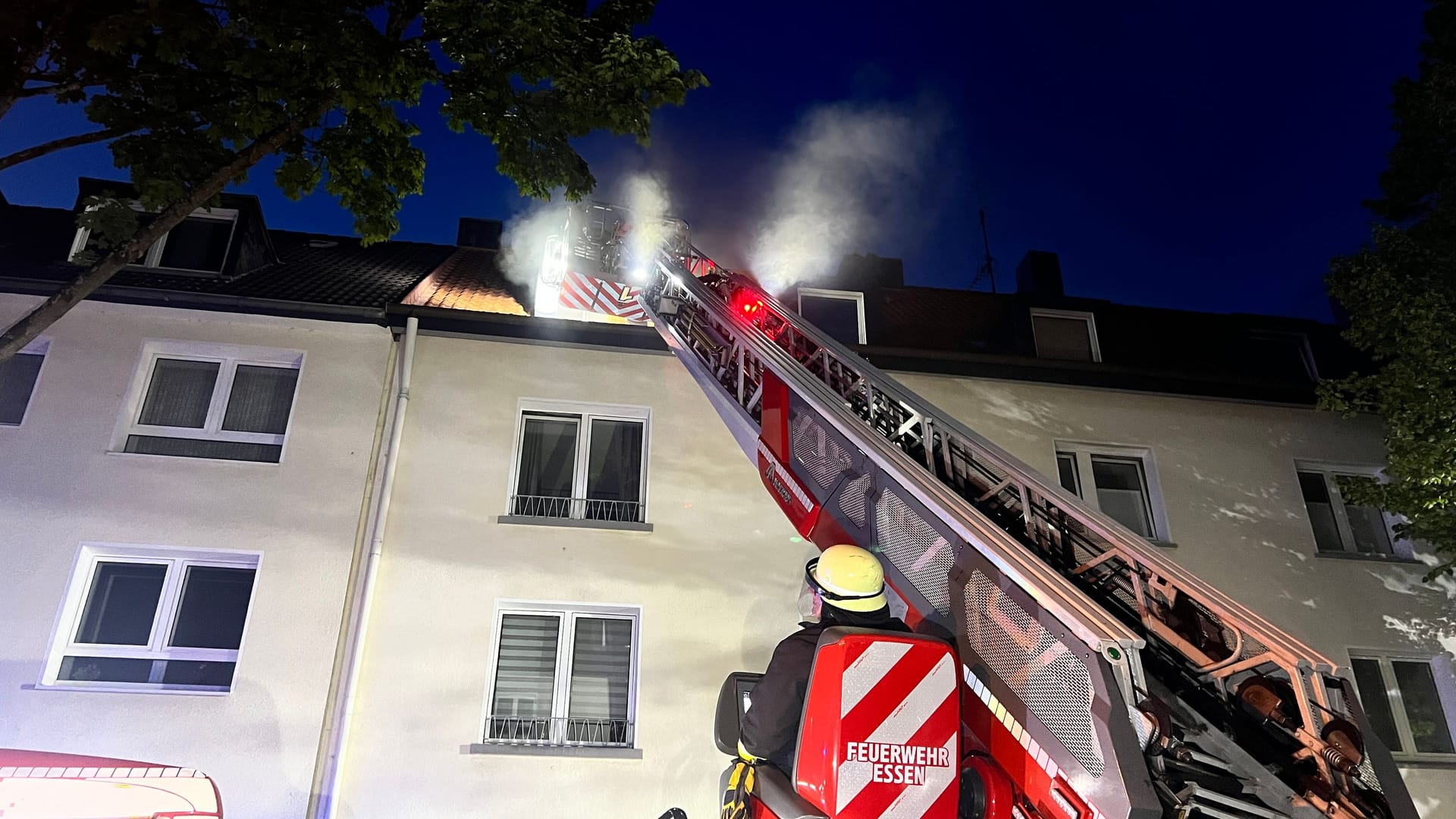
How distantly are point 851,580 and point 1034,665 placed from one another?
0.84 m

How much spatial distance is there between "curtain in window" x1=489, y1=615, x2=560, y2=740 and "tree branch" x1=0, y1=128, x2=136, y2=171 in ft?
17.2

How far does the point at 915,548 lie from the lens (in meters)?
4.43

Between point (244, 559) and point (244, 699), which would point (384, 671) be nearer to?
point (244, 699)

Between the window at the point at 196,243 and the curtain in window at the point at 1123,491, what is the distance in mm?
10769

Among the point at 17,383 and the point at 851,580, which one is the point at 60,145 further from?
the point at 851,580

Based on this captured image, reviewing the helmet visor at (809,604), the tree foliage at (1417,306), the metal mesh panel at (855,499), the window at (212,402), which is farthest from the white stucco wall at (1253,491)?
the window at (212,402)

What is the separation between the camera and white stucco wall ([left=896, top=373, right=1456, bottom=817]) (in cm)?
908

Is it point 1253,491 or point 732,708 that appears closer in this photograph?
point 732,708

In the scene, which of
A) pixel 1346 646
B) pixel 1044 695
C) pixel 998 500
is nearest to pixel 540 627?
pixel 998 500

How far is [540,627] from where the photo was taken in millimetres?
8203

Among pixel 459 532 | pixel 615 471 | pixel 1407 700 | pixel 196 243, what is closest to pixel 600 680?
pixel 459 532

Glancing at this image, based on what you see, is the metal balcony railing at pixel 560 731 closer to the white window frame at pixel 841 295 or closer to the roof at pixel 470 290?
the roof at pixel 470 290

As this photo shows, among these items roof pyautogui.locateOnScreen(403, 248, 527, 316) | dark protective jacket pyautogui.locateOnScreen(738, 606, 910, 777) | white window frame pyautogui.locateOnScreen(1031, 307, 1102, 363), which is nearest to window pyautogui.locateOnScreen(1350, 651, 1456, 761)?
white window frame pyautogui.locateOnScreen(1031, 307, 1102, 363)

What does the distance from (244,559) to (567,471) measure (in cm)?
317
